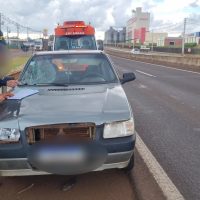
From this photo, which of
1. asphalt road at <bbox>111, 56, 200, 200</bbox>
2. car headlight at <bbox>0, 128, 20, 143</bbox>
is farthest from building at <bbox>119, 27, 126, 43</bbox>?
car headlight at <bbox>0, 128, 20, 143</bbox>

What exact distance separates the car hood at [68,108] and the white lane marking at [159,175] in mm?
929

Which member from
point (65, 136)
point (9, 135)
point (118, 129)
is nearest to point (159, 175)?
A: point (118, 129)

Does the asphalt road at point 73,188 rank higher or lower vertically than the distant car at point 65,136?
lower

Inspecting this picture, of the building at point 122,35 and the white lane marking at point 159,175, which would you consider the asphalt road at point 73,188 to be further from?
the building at point 122,35

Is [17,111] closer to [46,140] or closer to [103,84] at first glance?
[46,140]

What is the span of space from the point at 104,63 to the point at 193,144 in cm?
201

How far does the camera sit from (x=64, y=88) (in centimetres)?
527

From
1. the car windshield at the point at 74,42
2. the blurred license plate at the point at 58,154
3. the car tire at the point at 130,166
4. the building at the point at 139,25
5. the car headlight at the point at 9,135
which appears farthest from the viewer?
the building at the point at 139,25

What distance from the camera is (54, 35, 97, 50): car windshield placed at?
1694cm

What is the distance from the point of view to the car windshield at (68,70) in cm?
575

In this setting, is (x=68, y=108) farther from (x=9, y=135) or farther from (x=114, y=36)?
(x=114, y=36)

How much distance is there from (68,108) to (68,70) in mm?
1826

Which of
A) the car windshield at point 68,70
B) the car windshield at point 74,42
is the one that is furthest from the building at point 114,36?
the car windshield at point 68,70

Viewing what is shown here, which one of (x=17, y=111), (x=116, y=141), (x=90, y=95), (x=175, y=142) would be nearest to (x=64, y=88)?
(x=90, y=95)
